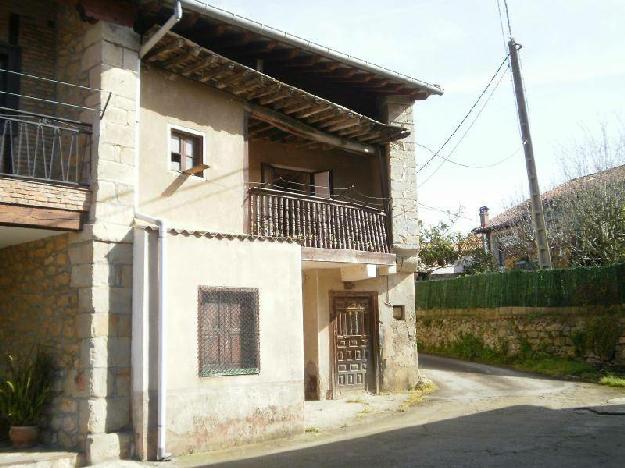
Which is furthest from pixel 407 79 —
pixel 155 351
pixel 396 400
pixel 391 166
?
pixel 155 351

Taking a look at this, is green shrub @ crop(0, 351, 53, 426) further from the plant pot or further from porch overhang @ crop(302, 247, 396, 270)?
porch overhang @ crop(302, 247, 396, 270)

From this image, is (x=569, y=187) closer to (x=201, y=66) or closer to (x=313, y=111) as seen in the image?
(x=313, y=111)

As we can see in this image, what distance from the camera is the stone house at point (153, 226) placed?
26.6ft

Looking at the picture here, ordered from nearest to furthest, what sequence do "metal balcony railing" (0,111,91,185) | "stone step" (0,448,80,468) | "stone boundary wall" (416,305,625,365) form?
"stone step" (0,448,80,468)
"metal balcony railing" (0,111,91,185)
"stone boundary wall" (416,305,625,365)

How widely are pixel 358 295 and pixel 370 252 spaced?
134cm

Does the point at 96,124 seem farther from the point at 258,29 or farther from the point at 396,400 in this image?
the point at 396,400

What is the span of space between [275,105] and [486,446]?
6.85 meters

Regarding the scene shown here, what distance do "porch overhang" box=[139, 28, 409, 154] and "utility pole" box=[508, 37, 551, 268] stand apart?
13.7 feet

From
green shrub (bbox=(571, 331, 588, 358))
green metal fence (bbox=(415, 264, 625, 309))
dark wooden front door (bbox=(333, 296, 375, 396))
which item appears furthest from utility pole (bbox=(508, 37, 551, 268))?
dark wooden front door (bbox=(333, 296, 375, 396))

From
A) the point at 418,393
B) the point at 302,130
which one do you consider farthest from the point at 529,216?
the point at 302,130

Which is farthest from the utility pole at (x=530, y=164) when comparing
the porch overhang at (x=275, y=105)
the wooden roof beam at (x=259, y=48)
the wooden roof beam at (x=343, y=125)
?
the wooden roof beam at (x=259, y=48)

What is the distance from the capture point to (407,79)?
541 inches

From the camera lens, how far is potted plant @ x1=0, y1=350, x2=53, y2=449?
8.05 metres

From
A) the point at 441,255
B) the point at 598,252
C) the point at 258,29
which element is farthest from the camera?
the point at 441,255
